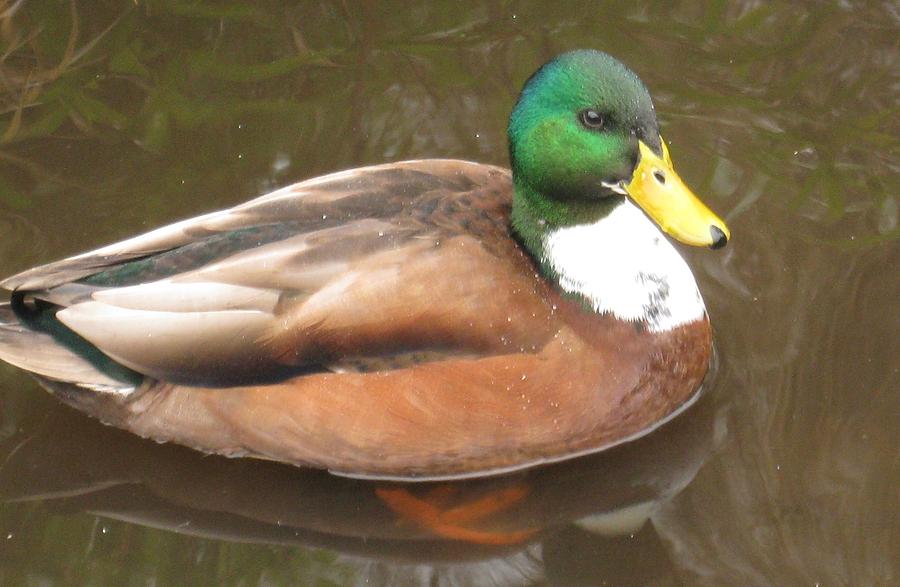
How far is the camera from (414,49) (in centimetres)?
713

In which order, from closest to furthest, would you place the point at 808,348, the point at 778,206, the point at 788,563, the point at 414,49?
the point at 788,563 → the point at 808,348 → the point at 778,206 → the point at 414,49

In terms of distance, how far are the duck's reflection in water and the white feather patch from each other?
464 millimetres

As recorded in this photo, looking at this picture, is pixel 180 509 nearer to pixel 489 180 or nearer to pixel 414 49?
pixel 489 180

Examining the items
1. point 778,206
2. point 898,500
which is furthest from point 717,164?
point 898,500

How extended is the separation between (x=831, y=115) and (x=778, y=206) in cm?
74

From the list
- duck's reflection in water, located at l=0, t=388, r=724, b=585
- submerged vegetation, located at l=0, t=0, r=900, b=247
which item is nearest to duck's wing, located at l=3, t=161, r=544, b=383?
duck's reflection in water, located at l=0, t=388, r=724, b=585

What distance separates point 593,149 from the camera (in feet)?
16.3

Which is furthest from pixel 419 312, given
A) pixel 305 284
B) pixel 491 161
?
pixel 491 161

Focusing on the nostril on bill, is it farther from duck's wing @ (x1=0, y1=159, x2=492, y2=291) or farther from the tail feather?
the tail feather

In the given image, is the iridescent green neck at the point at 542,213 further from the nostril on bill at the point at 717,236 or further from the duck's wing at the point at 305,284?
the nostril on bill at the point at 717,236

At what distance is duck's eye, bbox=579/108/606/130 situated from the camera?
4.96 meters

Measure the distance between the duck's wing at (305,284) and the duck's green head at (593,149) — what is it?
0.27 meters

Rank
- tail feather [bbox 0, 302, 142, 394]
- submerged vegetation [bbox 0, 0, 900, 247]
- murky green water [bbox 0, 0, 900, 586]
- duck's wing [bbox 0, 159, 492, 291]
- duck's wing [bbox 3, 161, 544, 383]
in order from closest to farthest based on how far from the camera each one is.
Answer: duck's wing [bbox 3, 161, 544, 383]
murky green water [bbox 0, 0, 900, 586]
duck's wing [bbox 0, 159, 492, 291]
tail feather [bbox 0, 302, 142, 394]
submerged vegetation [bbox 0, 0, 900, 247]

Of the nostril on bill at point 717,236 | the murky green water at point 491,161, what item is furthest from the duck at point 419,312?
the murky green water at point 491,161
